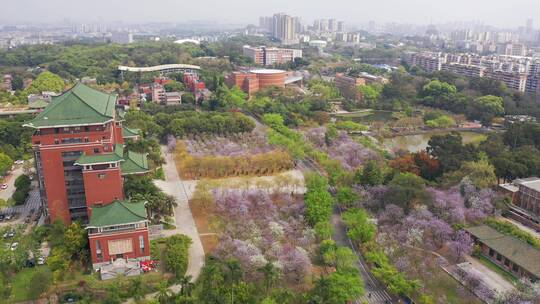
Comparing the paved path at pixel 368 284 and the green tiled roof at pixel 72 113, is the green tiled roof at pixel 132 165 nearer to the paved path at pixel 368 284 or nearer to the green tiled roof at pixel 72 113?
the green tiled roof at pixel 72 113

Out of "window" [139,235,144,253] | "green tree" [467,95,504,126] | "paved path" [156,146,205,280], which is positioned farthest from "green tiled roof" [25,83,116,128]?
"green tree" [467,95,504,126]

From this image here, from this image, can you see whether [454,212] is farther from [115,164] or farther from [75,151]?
[75,151]

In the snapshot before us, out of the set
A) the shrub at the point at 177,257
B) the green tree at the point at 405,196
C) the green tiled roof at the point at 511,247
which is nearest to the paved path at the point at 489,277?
the green tiled roof at the point at 511,247

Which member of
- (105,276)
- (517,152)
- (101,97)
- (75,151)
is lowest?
(105,276)

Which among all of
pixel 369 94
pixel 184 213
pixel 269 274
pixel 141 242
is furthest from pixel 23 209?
pixel 369 94

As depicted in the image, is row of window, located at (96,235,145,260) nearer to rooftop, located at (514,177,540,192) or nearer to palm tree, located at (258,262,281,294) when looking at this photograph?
palm tree, located at (258,262,281,294)

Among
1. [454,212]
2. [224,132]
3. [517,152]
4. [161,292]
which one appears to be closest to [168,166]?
[224,132]

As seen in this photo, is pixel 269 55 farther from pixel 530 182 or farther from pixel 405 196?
pixel 405 196
